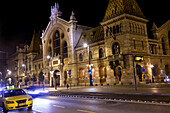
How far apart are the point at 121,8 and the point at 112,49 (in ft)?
29.3

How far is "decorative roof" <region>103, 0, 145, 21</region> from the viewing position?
39.7 m

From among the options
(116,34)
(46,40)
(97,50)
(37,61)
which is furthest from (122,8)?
(37,61)

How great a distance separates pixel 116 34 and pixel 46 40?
34.6m

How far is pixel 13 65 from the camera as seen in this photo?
102 meters

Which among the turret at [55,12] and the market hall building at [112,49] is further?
the turret at [55,12]

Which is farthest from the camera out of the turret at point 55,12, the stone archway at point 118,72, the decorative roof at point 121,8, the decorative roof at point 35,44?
the decorative roof at point 35,44

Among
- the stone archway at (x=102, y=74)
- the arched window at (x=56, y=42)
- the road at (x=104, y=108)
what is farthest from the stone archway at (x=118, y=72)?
the arched window at (x=56, y=42)

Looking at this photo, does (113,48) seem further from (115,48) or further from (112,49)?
(115,48)

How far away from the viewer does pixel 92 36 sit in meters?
50.6

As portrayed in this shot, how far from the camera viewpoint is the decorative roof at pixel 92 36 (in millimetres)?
47841

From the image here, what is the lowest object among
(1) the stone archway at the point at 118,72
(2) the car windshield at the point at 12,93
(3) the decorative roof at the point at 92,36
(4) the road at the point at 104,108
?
(4) the road at the point at 104,108

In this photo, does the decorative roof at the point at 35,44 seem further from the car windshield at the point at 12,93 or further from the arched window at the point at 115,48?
the car windshield at the point at 12,93

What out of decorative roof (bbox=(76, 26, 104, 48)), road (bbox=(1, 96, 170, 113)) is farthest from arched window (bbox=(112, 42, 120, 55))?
road (bbox=(1, 96, 170, 113))

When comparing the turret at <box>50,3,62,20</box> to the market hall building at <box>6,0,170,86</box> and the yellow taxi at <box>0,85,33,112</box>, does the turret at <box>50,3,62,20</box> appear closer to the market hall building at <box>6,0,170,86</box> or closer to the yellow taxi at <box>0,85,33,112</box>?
the market hall building at <box>6,0,170,86</box>
